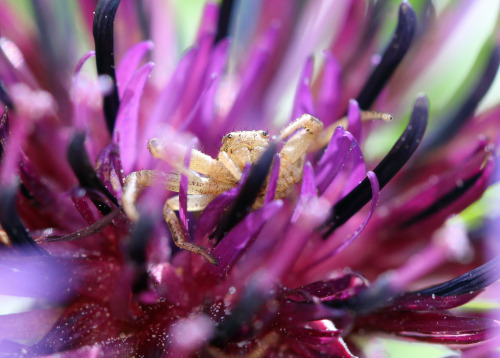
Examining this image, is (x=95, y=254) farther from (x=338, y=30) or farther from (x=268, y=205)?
(x=338, y=30)

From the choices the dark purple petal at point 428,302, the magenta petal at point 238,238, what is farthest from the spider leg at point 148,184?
the dark purple petal at point 428,302

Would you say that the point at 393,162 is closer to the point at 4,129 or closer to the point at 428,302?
the point at 428,302

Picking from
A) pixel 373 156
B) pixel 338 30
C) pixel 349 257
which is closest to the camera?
pixel 349 257

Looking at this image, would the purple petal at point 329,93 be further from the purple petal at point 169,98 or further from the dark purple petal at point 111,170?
the dark purple petal at point 111,170

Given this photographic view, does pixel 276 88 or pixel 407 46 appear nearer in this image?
pixel 407 46

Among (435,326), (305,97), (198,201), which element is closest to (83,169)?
(198,201)

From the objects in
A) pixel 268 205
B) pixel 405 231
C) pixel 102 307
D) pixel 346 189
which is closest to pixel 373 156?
pixel 405 231

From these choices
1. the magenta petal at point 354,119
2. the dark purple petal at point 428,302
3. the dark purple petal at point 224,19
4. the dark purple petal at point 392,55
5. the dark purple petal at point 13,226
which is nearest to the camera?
the dark purple petal at point 13,226
